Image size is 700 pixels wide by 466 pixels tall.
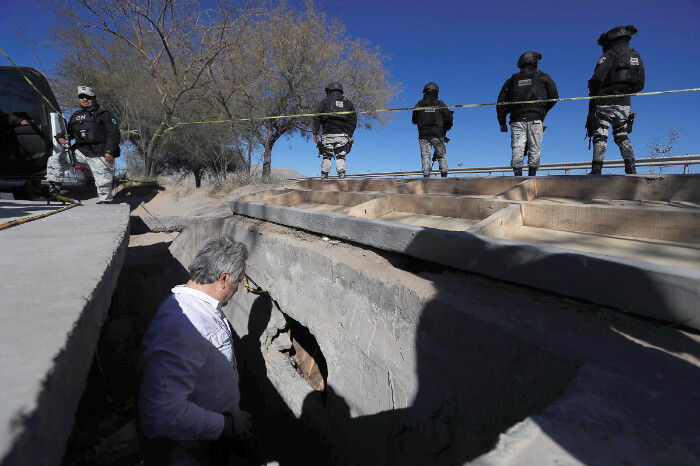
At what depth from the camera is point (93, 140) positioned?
6172mm

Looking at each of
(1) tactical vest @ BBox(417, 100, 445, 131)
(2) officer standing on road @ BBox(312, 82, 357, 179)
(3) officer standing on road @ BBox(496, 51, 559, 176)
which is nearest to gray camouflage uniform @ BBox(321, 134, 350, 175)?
(2) officer standing on road @ BBox(312, 82, 357, 179)

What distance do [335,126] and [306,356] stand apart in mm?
4980

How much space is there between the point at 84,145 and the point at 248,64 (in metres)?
9.73

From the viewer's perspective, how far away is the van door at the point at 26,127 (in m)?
5.74

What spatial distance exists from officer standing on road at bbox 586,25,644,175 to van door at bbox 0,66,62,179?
348 inches

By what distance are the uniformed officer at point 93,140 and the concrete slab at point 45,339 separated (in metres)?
4.88

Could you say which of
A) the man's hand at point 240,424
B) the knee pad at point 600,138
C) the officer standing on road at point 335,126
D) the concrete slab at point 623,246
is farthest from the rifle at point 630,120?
the man's hand at point 240,424

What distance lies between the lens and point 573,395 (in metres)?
1.11

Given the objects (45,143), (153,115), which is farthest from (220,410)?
(153,115)

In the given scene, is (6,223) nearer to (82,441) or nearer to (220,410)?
(82,441)

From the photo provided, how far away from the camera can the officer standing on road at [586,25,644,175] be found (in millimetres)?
4859

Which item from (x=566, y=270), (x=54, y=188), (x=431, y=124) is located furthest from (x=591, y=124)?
(x=54, y=188)

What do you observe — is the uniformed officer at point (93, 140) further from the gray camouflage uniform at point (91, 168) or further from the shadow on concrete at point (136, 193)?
the shadow on concrete at point (136, 193)

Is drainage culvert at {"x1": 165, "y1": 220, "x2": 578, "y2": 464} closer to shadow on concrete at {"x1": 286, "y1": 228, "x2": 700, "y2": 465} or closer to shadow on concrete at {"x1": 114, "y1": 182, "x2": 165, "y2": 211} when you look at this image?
shadow on concrete at {"x1": 286, "y1": 228, "x2": 700, "y2": 465}
